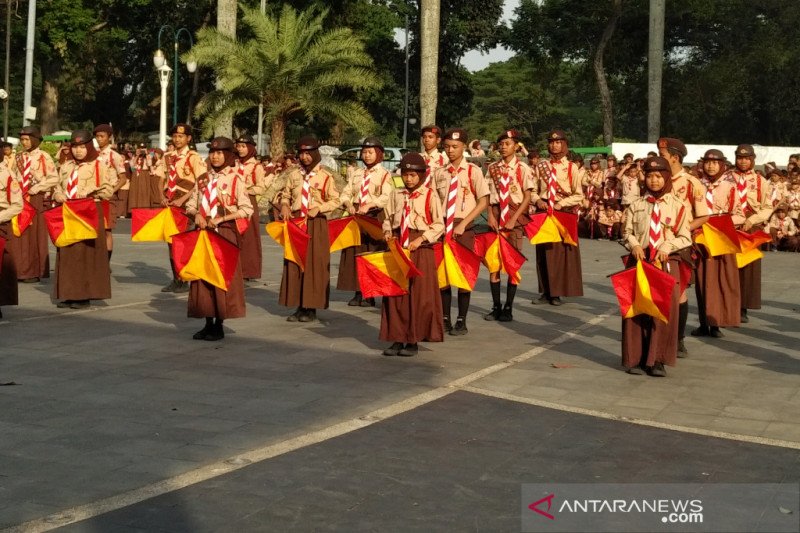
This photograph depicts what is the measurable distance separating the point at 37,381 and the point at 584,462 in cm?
440

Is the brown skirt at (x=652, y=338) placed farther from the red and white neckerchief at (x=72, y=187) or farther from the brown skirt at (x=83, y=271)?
the red and white neckerchief at (x=72, y=187)

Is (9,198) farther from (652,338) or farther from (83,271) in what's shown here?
(652,338)

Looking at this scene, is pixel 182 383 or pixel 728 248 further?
pixel 728 248

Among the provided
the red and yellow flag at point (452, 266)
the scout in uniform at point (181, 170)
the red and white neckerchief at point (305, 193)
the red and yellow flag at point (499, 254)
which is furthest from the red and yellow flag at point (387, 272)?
the scout in uniform at point (181, 170)

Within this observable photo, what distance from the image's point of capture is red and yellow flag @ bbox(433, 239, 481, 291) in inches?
458

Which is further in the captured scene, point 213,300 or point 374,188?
point 374,188

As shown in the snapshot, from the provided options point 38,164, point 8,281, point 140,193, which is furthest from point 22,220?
point 140,193

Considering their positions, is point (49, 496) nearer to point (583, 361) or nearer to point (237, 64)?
point (583, 361)

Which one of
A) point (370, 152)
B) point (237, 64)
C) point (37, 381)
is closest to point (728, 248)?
point (370, 152)

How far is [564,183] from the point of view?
47.3 ft

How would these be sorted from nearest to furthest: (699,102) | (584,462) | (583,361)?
(584,462), (583,361), (699,102)

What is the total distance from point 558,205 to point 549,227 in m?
0.27

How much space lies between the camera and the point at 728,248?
12.6m

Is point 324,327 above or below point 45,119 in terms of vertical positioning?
below
